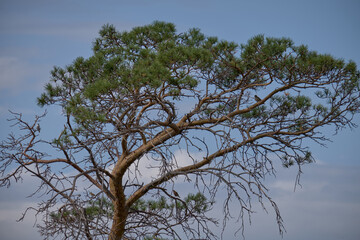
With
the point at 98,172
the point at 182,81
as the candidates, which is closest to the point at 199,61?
the point at 182,81

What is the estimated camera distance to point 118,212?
4.29m

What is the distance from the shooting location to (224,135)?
3.88 m

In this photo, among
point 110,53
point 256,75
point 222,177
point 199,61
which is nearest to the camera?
point 222,177

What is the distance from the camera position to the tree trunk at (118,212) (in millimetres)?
4219

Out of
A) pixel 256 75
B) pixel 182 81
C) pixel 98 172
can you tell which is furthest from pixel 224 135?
pixel 98 172

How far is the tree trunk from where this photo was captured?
4219 mm

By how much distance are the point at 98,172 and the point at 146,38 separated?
1.54 metres

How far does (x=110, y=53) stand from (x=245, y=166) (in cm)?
186

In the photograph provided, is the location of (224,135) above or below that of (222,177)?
above

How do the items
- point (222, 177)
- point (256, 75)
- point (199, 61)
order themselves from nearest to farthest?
point (222, 177)
point (199, 61)
point (256, 75)

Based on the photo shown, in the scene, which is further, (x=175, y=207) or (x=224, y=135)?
(x=175, y=207)

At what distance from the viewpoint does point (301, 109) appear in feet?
15.2

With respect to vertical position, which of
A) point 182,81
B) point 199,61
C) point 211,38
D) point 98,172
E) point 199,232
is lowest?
point 199,232

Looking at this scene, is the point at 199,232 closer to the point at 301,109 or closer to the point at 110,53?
the point at 301,109
